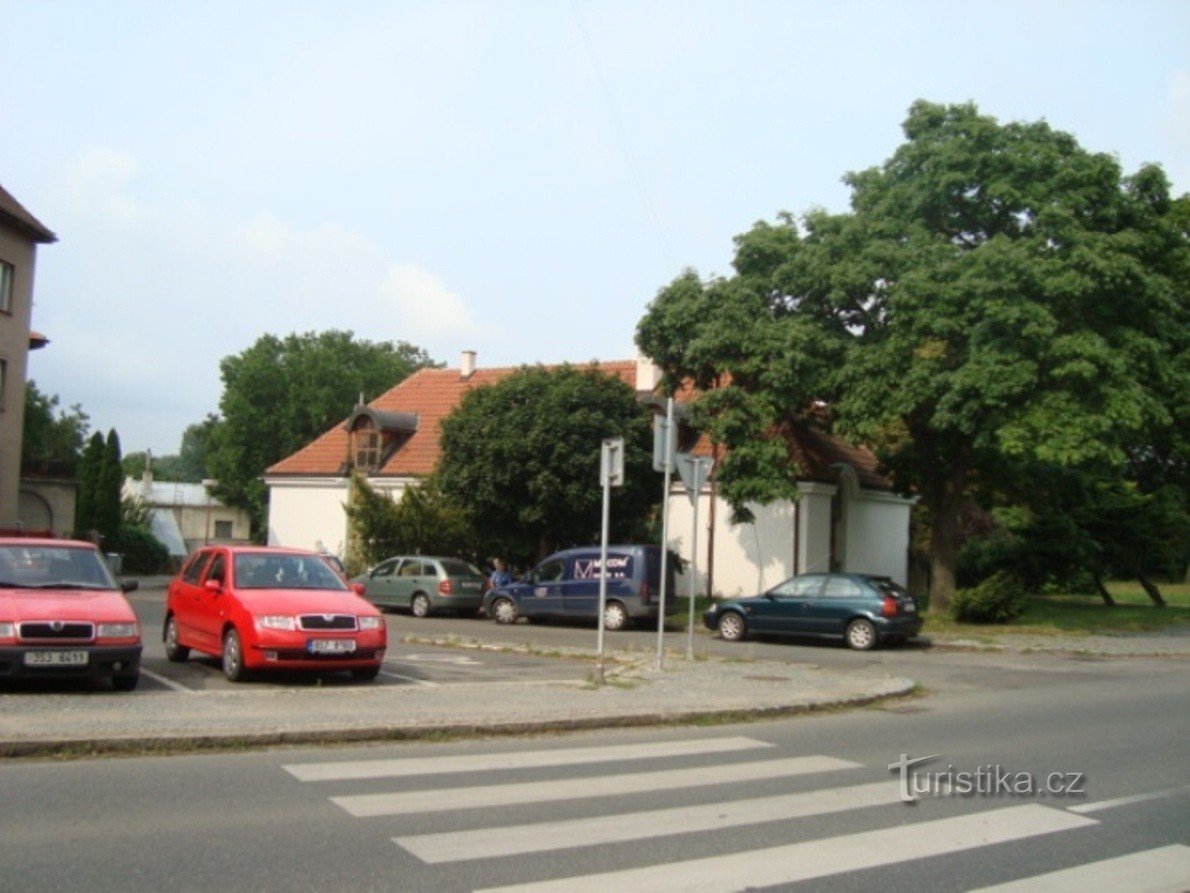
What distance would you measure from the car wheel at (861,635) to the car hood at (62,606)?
48.5 ft

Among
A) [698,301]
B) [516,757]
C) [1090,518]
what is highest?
[698,301]

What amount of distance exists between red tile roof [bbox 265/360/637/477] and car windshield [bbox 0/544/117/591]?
26.9 m

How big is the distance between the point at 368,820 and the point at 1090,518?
35282mm

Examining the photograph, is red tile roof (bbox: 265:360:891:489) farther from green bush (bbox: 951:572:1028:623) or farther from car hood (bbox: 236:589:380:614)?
car hood (bbox: 236:589:380:614)

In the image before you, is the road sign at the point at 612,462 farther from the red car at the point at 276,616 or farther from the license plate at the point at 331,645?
the license plate at the point at 331,645

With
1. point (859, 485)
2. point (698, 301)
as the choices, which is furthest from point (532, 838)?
point (859, 485)

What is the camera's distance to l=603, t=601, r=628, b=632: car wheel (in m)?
26.6

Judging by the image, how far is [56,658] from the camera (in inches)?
451

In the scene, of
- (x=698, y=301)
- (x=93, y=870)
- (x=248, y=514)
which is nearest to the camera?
(x=93, y=870)

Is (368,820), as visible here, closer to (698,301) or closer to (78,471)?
(698,301)

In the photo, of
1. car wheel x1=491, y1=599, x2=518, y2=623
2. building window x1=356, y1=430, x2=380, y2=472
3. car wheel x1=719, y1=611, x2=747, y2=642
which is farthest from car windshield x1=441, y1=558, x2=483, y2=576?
building window x1=356, y1=430, x2=380, y2=472

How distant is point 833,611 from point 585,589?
19.9ft

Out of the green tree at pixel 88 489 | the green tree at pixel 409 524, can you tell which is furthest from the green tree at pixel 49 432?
the green tree at pixel 409 524

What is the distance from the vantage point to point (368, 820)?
7.28 metres
